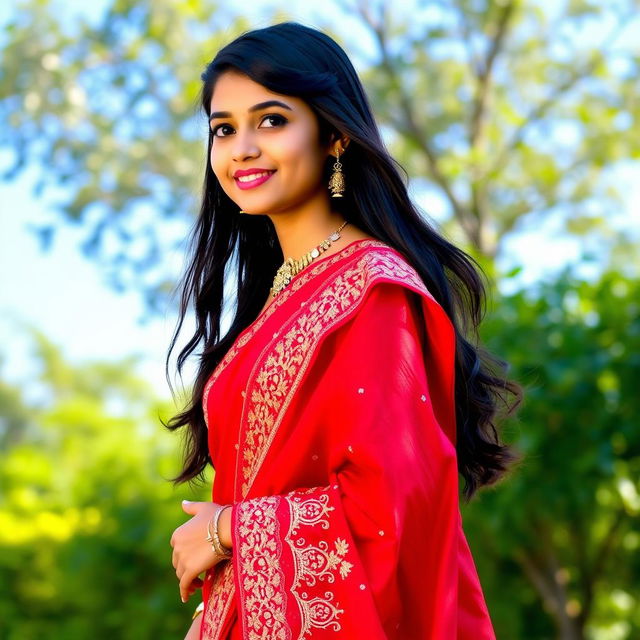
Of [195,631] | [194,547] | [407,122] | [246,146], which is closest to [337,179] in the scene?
[246,146]

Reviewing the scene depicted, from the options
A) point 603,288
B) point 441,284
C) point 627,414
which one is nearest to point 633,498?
point 627,414

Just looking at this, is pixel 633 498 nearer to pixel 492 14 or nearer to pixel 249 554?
pixel 249 554

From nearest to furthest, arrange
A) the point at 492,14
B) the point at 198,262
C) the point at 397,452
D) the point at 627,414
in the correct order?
the point at 397,452
the point at 198,262
the point at 627,414
the point at 492,14

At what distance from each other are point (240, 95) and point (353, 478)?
2.44 feet

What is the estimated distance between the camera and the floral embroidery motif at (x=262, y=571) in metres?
1.75

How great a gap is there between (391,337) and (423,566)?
37 cm

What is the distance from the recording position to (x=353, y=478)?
5.70 feet

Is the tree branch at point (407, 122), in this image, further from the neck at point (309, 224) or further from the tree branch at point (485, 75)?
the neck at point (309, 224)

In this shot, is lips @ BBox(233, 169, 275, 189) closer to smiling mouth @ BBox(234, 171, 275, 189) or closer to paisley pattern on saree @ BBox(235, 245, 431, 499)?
smiling mouth @ BBox(234, 171, 275, 189)

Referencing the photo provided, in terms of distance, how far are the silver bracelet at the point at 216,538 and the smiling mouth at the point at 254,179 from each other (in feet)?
1.93

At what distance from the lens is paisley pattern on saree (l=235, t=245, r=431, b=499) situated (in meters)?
1.88

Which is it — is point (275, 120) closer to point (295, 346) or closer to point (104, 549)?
point (295, 346)

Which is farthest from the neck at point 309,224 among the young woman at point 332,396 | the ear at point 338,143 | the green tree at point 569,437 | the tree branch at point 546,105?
the tree branch at point 546,105

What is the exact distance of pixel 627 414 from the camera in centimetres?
427
